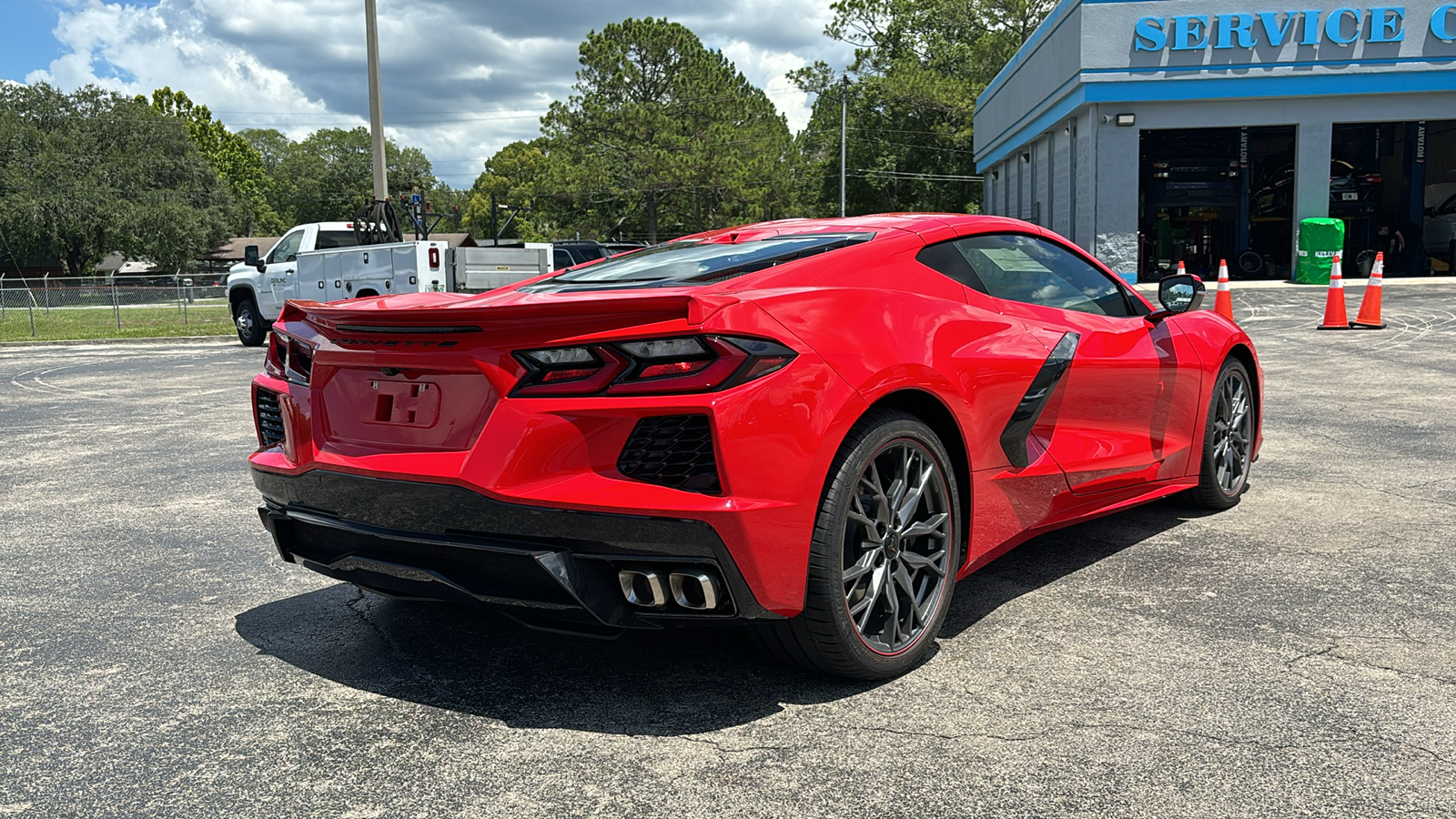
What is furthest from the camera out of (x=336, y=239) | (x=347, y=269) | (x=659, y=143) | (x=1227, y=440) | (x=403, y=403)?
(x=659, y=143)

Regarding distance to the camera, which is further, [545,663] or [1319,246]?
[1319,246]

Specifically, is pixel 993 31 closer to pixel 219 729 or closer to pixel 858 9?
pixel 858 9

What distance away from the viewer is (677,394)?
9.17 ft

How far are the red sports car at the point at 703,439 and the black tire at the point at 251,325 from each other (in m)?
18.1

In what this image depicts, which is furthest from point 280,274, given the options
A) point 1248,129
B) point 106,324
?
point 1248,129

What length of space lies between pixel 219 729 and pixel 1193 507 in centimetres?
424

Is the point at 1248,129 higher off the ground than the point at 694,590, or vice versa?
the point at 1248,129

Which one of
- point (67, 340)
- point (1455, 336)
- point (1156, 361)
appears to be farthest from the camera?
point (67, 340)

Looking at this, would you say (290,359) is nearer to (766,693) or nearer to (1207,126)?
(766,693)

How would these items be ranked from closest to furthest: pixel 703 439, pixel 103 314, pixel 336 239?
pixel 703 439
pixel 336 239
pixel 103 314

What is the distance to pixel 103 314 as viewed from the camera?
3328 cm

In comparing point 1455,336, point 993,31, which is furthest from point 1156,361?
point 993,31

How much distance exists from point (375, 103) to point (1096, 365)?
805 inches

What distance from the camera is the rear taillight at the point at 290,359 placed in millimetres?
3467
